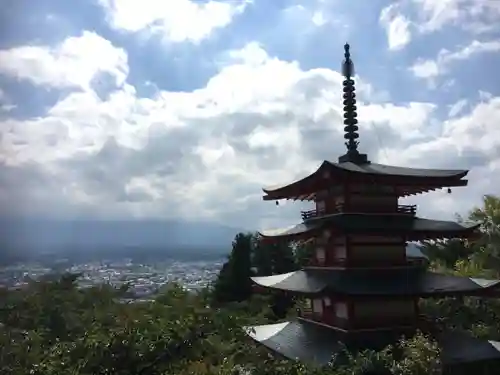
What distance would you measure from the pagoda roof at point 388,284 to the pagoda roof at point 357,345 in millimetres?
886

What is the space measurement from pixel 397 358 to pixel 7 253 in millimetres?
7324

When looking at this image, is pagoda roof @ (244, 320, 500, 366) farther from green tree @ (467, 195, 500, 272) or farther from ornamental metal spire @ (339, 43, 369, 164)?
green tree @ (467, 195, 500, 272)

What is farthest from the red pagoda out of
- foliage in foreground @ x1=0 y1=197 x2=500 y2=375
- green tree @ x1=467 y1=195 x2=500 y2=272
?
green tree @ x1=467 y1=195 x2=500 y2=272

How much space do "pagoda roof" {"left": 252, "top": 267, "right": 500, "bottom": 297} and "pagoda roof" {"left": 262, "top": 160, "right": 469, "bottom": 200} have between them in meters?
1.96

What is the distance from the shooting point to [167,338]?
1233 cm

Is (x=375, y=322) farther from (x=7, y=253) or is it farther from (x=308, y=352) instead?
(x=7, y=253)

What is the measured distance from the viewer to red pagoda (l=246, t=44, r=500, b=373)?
10.3 meters

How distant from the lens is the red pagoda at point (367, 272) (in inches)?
406

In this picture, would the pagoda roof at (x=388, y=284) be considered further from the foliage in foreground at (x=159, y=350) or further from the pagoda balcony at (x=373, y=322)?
the foliage in foreground at (x=159, y=350)

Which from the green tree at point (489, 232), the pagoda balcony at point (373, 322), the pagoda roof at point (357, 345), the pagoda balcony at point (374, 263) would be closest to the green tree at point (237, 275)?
the green tree at point (489, 232)

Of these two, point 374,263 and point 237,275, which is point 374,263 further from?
point 237,275

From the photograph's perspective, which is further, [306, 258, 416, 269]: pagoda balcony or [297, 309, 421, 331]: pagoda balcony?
[306, 258, 416, 269]: pagoda balcony

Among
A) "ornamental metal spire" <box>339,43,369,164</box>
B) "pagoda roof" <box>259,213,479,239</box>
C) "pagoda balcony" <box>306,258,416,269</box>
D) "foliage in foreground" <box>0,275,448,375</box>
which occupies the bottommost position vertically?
"foliage in foreground" <box>0,275,448,375</box>

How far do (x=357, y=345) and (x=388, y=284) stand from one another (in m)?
1.48
